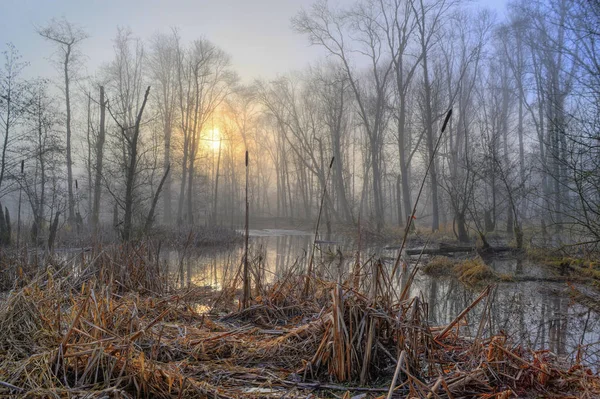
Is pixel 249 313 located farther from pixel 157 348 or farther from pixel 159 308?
pixel 157 348

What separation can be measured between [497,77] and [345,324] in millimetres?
28670

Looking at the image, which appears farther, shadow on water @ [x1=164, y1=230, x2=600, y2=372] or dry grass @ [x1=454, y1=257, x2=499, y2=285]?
dry grass @ [x1=454, y1=257, x2=499, y2=285]

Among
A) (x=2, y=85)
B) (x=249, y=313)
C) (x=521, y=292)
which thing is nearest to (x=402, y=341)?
(x=249, y=313)

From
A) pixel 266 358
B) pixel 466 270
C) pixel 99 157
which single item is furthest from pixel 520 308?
pixel 99 157

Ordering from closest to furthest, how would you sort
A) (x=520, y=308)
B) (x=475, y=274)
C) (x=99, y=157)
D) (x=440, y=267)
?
1. (x=520, y=308)
2. (x=475, y=274)
3. (x=440, y=267)
4. (x=99, y=157)

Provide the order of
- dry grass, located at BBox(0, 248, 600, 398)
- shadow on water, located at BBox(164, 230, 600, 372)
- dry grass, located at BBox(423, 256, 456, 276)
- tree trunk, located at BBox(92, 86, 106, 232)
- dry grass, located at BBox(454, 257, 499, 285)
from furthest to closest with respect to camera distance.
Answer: tree trunk, located at BBox(92, 86, 106, 232) < dry grass, located at BBox(423, 256, 456, 276) < dry grass, located at BBox(454, 257, 499, 285) < shadow on water, located at BBox(164, 230, 600, 372) < dry grass, located at BBox(0, 248, 600, 398)

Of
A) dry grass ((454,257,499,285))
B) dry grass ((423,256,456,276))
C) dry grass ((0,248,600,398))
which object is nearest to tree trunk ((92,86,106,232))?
dry grass ((423,256,456,276))

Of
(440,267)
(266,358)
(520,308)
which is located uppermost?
(266,358)

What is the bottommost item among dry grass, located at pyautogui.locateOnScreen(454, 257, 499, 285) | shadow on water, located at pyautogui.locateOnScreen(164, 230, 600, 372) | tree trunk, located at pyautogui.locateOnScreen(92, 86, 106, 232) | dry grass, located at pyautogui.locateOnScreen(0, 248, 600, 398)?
shadow on water, located at pyautogui.locateOnScreen(164, 230, 600, 372)

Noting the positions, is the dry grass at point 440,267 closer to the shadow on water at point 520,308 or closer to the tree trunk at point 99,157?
the shadow on water at point 520,308

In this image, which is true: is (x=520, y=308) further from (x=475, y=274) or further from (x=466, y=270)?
(x=466, y=270)

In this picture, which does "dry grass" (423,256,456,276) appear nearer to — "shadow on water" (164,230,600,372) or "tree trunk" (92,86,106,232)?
"shadow on water" (164,230,600,372)

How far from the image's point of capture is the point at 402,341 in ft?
8.75

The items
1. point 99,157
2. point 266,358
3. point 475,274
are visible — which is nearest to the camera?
point 266,358
